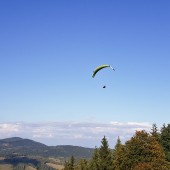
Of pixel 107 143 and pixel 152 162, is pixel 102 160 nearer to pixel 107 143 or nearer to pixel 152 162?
pixel 107 143

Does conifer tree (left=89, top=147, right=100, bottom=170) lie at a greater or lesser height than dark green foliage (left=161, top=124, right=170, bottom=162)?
lesser

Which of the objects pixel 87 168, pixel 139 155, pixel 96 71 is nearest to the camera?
pixel 96 71

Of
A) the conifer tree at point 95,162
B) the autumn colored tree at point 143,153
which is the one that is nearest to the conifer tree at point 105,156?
the conifer tree at point 95,162

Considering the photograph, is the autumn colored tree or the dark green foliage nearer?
the autumn colored tree

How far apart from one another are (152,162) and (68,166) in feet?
134

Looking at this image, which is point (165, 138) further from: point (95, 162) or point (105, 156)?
point (95, 162)

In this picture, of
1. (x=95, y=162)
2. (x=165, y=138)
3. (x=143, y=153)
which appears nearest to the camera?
(x=143, y=153)

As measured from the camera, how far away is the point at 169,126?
81438 millimetres

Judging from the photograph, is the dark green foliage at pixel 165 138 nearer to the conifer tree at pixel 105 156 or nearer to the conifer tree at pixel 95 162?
the conifer tree at pixel 105 156

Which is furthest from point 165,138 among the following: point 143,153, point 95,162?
point 95,162

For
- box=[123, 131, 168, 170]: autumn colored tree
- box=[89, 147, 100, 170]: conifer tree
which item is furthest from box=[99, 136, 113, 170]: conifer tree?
box=[123, 131, 168, 170]: autumn colored tree

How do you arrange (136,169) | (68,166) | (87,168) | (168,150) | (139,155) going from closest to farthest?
1. (136,169)
2. (139,155)
3. (168,150)
4. (87,168)
5. (68,166)

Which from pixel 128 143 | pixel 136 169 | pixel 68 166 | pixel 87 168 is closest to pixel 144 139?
pixel 128 143

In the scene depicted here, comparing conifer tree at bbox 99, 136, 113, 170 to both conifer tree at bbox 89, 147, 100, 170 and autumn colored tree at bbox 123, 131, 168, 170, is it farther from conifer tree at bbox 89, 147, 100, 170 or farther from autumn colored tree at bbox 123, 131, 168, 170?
autumn colored tree at bbox 123, 131, 168, 170
